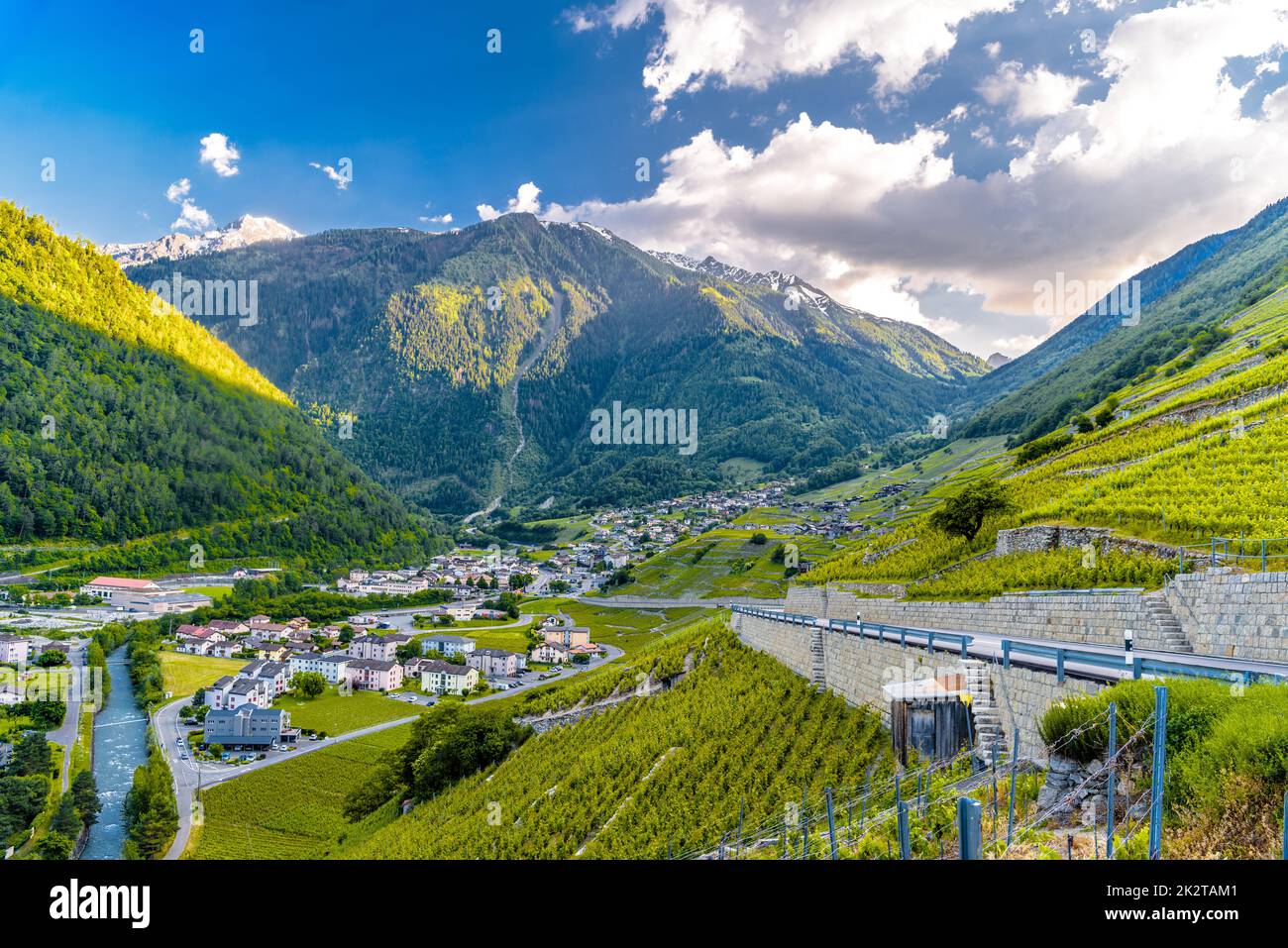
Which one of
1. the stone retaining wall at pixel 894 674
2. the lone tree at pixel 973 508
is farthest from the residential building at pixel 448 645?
the stone retaining wall at pixel 894 674

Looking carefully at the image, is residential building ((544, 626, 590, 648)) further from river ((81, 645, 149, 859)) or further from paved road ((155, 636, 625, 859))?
river ((81, 645, 149, 859))

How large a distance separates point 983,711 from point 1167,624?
650 cm

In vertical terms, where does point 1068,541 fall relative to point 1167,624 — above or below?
above

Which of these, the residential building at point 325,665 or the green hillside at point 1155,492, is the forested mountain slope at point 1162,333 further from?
the residential building at point 325,665

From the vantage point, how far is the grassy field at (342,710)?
53031mm

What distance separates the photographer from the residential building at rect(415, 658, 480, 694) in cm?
6319

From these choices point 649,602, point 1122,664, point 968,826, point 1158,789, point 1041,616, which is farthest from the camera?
point 649,602

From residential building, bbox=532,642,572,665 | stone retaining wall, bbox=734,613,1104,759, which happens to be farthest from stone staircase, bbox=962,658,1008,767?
residential building, bbox=532,642,572,665

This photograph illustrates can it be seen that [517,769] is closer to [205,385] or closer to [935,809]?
[935,809]

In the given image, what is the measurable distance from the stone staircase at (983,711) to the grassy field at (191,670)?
66.1 m

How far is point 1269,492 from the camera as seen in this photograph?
1877 centimetres

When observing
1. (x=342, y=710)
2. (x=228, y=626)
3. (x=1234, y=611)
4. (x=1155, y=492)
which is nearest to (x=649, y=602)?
(x=342, y=710)

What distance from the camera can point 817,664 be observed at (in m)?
16.9

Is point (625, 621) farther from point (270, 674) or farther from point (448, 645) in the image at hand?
point (270, 674)
